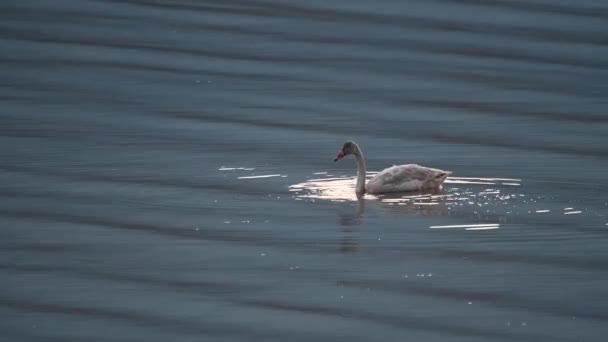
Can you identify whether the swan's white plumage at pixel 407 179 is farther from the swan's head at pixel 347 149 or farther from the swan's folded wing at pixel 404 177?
the swan's head at pixel 347 149

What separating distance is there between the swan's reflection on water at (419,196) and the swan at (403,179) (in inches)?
2.1

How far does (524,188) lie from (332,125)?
3.35 m

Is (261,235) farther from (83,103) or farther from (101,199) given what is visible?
(83,103)

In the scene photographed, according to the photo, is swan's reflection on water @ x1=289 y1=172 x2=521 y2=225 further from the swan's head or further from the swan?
the swan's head

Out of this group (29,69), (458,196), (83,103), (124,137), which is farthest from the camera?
(29,69)

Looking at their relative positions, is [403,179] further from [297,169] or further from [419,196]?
[297,169]

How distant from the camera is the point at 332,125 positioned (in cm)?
1523

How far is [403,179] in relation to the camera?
12.3m

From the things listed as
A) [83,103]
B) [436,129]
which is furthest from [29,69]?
[436,129]

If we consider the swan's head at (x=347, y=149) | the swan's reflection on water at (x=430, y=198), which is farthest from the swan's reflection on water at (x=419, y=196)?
the swan's head at (x=347, y=149)

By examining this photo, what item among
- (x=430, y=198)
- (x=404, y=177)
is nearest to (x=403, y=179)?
(x=404, y=177)

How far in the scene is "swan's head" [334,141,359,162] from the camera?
41.9ft

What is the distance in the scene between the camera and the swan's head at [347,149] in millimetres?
12773

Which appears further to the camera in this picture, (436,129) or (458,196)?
(436,129)
